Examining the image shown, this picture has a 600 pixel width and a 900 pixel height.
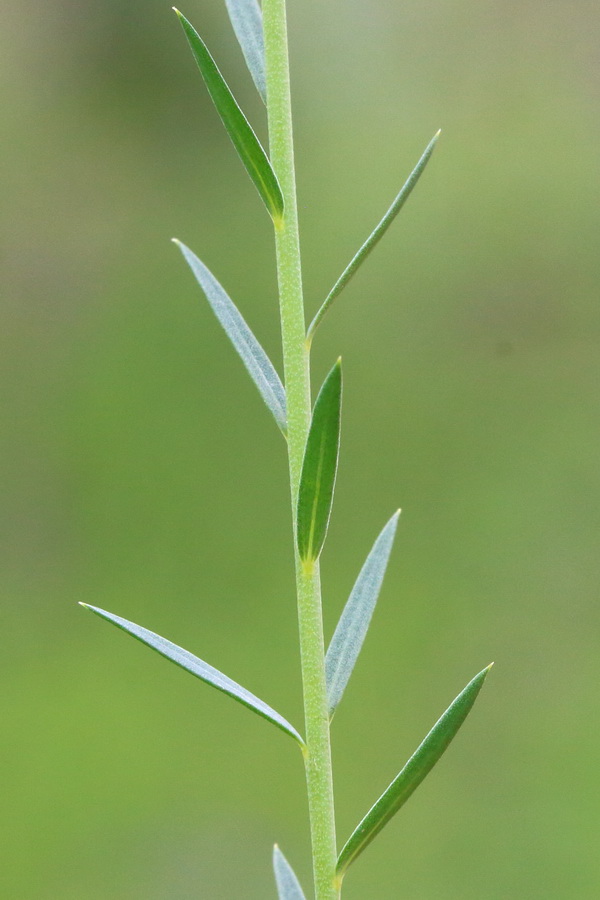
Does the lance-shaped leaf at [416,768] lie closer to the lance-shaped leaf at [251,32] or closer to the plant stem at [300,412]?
the plant stem at [300,412]

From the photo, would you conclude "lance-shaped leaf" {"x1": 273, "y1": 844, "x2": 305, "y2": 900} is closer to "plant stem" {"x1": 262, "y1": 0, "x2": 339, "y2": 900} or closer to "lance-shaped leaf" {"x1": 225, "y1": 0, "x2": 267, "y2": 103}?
"plant stem" {"x1": 262, "y1": 0, "x2": 339, "y2": 900}

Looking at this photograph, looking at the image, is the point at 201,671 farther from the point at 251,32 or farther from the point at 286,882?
the point at 251,32

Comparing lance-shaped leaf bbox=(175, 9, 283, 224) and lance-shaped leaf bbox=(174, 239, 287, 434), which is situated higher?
lance-shaped leaf bbox=(175, 9, 283, 224)

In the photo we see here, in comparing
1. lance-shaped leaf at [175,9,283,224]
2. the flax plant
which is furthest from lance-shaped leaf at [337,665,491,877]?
lance-shaped leaf at [175,9,283,224]

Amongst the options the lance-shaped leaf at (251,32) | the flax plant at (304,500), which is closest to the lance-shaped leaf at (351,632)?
the flax plant at (304,500)

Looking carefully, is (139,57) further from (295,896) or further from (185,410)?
(295,896)

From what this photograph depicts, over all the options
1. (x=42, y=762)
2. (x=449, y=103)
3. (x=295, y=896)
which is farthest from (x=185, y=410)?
(x=295, y=896)

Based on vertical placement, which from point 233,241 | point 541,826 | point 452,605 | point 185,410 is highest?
point 233,241
